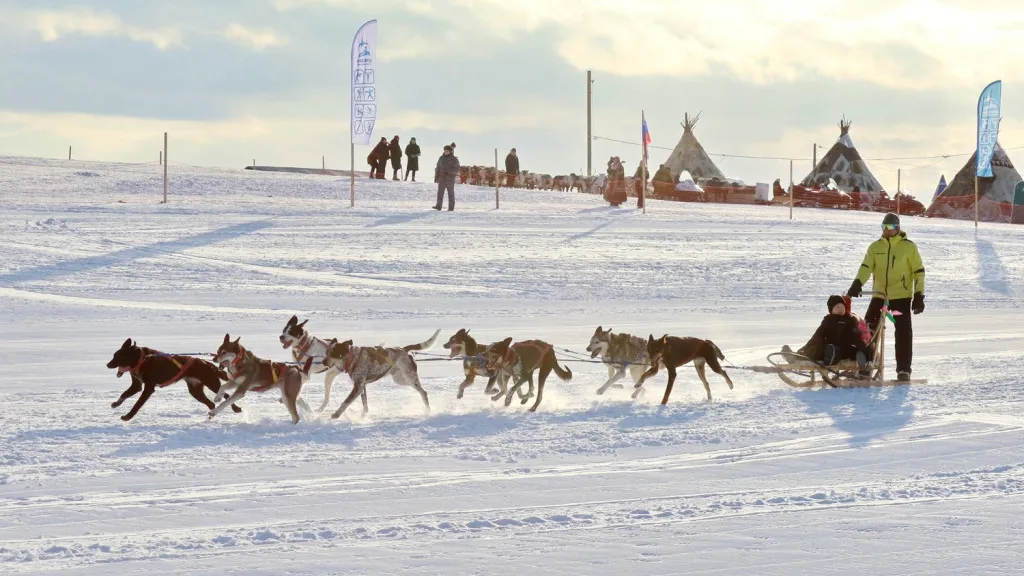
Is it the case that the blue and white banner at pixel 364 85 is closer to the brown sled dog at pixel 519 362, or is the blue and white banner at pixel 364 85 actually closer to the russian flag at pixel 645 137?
the russian flag at pixel 645 137

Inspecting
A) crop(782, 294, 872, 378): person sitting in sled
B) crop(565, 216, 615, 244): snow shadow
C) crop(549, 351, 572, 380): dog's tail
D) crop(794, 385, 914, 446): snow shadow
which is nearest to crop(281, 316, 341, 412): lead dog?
crop(549, 351, 572, 380): dog's tail

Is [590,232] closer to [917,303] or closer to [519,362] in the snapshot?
[917,303]

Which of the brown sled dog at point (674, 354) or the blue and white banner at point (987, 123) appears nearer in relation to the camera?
the brown sled dog at point (674, 354)

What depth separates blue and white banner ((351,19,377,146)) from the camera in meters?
27.1

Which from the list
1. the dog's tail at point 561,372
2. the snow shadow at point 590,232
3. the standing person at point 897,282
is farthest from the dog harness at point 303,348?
the snow shadow at point 590,232

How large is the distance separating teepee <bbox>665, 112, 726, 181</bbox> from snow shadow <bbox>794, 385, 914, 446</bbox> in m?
36.5

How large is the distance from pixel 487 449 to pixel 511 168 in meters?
33.8

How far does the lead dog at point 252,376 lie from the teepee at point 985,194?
3794 centimetres

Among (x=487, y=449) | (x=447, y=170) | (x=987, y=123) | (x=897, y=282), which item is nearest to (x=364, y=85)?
(x=447, y=170)

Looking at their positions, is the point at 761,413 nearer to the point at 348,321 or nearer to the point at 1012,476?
the point at 1012,476

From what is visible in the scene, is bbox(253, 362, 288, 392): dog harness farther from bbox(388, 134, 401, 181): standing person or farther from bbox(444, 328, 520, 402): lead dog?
bbox(388, 134, 401, 181): standing person

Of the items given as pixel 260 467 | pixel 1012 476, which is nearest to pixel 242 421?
pixel 260 467

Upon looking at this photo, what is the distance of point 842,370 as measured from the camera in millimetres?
10648

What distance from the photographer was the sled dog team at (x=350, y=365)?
864 centimetres
